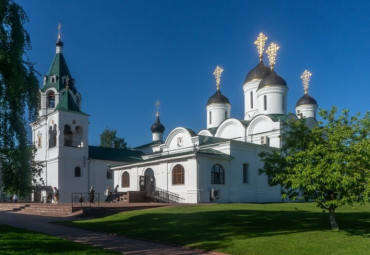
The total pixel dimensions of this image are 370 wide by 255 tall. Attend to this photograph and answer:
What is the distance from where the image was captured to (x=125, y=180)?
36.3 m

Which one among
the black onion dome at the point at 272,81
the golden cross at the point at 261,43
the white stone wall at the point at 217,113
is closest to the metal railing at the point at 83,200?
→ the white stone wall at the point at 217,113

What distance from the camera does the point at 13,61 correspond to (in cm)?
1110

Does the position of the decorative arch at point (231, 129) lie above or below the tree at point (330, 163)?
above

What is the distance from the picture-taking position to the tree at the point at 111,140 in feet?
228

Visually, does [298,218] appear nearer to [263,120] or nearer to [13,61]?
[13,61]

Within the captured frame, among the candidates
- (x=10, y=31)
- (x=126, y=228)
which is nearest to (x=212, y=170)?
(x=126, y=228)

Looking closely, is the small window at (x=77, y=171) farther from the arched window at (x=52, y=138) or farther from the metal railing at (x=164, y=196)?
the metal railing at (x=164, y=196)

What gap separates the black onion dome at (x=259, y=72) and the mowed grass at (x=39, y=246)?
34.4m

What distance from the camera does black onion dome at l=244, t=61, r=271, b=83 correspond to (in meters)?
42.5

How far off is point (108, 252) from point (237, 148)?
2326 cm

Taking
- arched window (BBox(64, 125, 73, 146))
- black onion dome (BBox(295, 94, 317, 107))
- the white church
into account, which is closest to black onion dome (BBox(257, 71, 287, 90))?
the white church

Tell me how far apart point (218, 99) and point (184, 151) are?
10545 mm

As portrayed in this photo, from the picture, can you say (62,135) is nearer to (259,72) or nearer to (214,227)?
(259,72)

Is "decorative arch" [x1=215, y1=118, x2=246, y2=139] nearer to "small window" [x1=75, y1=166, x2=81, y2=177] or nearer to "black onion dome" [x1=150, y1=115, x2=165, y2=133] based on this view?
"black onion dome" [x1=150, y1=115, x2=165, y2=133]
